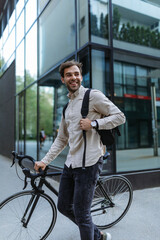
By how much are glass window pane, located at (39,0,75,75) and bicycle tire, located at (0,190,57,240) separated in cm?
480

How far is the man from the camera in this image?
2.19m

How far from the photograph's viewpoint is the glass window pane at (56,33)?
261 inches

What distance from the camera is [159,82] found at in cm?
825

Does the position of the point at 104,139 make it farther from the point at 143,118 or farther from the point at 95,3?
the point at 143,118

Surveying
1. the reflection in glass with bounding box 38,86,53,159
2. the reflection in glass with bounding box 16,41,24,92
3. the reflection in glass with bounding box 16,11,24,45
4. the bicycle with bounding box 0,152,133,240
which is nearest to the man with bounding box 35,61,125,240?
the bicycle with bounding box 0,152,133,240

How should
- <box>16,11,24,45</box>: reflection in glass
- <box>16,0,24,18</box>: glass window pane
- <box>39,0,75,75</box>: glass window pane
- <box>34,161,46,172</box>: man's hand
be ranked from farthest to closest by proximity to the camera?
<box>16,0,24,18</box>: glass window pane, <box>16,11,24,45</box>: reflection in glass, <box>39,0,75,75</box>: glass window pane, <box>34,161,46,172</box>: man's hand

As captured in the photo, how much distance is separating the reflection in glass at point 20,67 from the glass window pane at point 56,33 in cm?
250

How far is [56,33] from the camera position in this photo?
304 inches

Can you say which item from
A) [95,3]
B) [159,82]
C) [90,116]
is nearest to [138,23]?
[95,3]

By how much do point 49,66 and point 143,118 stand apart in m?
4.91

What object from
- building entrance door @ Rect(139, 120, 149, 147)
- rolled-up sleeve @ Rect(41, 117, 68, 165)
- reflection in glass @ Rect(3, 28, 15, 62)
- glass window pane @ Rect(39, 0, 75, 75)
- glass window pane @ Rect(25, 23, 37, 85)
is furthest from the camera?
reflection in glass @ Rect(3, 28, 15, 62)

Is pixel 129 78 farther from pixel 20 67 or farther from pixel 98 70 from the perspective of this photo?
pixel 20 67

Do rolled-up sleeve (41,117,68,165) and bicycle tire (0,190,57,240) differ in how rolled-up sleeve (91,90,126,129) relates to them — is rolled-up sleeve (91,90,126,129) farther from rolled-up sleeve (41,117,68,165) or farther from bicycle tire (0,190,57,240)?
bicycle tire (0,190,57,240)

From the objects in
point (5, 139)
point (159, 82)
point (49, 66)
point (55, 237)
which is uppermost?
point (49, 66)
